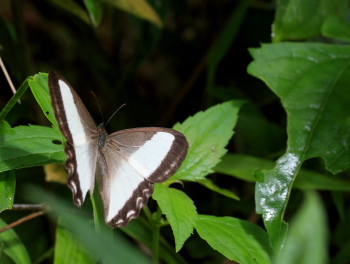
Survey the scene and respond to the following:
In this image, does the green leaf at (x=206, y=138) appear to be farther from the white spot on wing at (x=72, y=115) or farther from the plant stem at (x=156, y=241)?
the white spot on wing at (x=72, y=115)

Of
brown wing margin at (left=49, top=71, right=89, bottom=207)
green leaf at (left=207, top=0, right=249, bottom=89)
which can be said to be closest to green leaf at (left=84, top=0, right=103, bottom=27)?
brown wing margin at (left=49, top=71, right=89, bottom=207)

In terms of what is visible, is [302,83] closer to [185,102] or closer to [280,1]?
[280,1]

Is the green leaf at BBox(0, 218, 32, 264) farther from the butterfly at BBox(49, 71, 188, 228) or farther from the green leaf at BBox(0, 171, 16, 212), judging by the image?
the butterfly at BBox(49, 71, 188, 228)

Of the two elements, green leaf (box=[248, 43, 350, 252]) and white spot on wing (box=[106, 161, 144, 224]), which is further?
green leaf (box=[248, 43, 350, 252])

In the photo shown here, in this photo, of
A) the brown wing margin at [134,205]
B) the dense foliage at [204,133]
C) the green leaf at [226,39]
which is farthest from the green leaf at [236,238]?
the green leaf at [226,39]

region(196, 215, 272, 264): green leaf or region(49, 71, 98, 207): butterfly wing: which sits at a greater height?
region(49, 71, 98, 207): butterfly wing

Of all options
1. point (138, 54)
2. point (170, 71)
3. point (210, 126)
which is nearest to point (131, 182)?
point (210, 126)

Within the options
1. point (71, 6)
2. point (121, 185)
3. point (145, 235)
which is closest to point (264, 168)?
point (145, 235)
